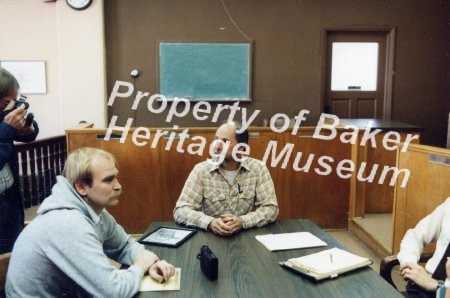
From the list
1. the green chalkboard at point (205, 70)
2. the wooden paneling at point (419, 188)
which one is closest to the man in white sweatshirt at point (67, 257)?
the wooden paneling at point (419, 188)

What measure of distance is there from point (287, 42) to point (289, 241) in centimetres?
479

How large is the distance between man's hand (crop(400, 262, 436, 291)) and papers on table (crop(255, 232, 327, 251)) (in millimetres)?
394

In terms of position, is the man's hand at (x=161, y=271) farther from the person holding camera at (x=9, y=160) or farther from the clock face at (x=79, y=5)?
the clock face at (x=79, y=5)

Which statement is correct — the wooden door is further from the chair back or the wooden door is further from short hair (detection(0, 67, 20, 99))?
the chair back

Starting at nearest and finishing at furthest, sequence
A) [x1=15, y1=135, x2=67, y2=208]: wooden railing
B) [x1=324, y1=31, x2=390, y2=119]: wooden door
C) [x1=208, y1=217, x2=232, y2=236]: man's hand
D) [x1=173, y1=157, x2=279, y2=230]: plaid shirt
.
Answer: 1. [x1=208, y1=217, x2=232, y2=236]: man's hand
2. [x1=173, y1=157, x2=279, y2=230]: plaid shirt
3. [x1=15, y1=135, x2=67, y2=208]: wooden railing
4. [x1=324, y1=31, x2=390, y2=119]: wooden door

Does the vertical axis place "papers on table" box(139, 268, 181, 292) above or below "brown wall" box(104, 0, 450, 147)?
below

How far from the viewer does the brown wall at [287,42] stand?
627 cm

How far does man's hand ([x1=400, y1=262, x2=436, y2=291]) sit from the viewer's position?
1.96 meters

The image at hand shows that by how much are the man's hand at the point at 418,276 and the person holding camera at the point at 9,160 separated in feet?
6.18

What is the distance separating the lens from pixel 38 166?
4316 millimetres

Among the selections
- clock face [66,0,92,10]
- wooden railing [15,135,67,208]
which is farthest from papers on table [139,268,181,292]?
clock face [66,0,92,10]

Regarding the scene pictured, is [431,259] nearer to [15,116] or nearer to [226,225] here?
[226,225]

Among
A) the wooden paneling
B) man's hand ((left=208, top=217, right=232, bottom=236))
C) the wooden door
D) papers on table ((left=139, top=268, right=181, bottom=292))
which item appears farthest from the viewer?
the wooden door

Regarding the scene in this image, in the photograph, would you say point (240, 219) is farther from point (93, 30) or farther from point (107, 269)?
point (93, 30)
